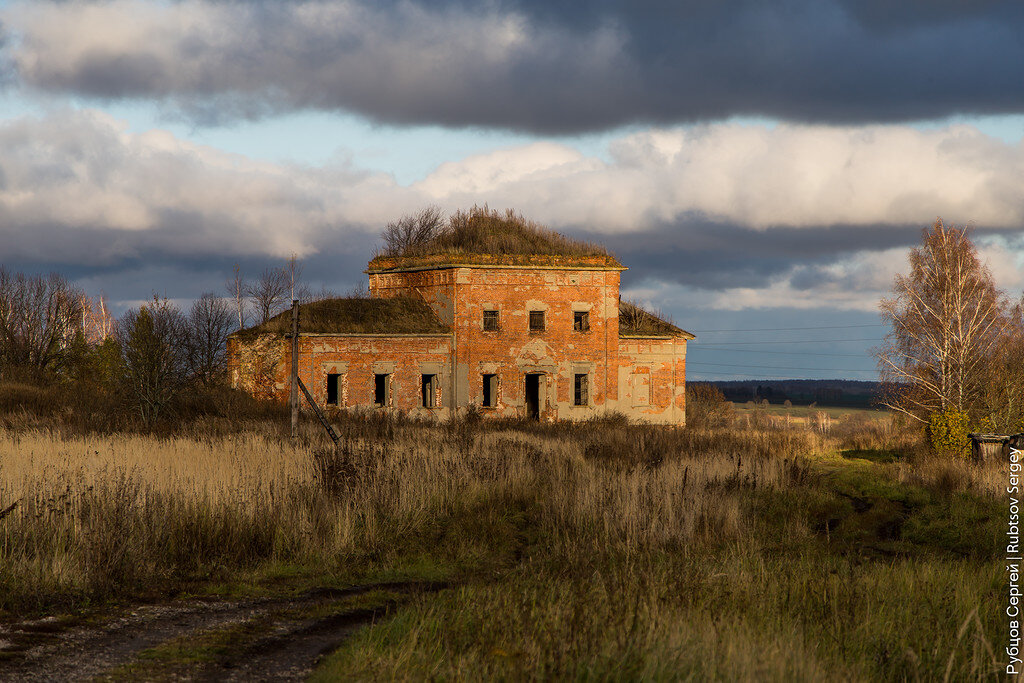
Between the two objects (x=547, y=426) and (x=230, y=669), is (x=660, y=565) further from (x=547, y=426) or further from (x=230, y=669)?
(x=547, y=426)

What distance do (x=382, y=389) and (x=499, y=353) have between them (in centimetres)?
451

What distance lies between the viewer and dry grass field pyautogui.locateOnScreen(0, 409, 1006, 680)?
6199mm

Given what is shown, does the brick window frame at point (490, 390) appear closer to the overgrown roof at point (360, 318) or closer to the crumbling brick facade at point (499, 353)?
the crumbling brick facade at point (499, 353)

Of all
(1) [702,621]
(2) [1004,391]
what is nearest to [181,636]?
(1) [702,621]

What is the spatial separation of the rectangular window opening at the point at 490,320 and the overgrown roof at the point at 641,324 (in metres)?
5.13

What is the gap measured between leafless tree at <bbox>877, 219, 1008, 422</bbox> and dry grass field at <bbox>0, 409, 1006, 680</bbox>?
11582mm

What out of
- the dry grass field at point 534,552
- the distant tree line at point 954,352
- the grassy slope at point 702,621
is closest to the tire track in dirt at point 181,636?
the dry grass field at point 534,552

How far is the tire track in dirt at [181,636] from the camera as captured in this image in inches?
245

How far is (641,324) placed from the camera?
35906 mm

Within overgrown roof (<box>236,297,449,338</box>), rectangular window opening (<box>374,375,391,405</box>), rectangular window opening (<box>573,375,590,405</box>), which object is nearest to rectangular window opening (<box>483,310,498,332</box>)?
overgrown roof (<box>236,297,449,338</box>)

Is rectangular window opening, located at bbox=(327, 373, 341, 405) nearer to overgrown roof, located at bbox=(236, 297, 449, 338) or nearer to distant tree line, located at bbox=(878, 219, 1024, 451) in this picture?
overgrown roof, located at bbox=(236, 297, 449, 338)

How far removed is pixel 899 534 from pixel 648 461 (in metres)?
5.18

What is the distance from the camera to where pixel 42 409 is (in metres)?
24.5

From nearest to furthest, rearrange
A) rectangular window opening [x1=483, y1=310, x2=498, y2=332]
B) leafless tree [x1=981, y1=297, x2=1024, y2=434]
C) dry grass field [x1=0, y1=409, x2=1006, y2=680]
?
dry grass field [x1=0, y1=409, x2=1006, y2=680] → leafless tree [x1=981, y1=297, x2=1024, y2=434] → rectangular window opening [x1=483, y1=310, x2=498, y2=332]
